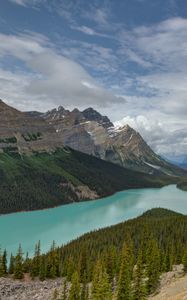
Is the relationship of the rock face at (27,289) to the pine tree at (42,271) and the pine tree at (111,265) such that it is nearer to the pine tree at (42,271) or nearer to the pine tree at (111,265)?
the pine tree at (42,271)

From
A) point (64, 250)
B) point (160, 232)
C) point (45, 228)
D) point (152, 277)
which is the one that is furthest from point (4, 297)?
point (45, 228)

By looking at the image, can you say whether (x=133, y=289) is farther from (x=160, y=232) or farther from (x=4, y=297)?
(x=160, y=232)

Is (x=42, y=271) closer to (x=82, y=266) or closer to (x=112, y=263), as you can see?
(x=82, y=266)

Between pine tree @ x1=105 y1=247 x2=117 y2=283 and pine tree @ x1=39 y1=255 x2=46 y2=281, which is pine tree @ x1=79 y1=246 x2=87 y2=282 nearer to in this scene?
pine tree @ x1=105 y1=247 x2=117 y2=283

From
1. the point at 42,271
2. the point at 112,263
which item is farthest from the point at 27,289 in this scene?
the point at 112,263

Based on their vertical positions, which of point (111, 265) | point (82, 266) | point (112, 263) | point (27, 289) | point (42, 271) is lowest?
point (27, 289)

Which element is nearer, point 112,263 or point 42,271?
point 112,263

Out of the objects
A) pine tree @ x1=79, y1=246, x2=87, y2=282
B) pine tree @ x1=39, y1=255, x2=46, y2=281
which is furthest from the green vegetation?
pine tree @ x1=39, y1=255, x2=46, y2=281

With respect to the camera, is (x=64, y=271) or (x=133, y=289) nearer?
(x=133, y=289)
